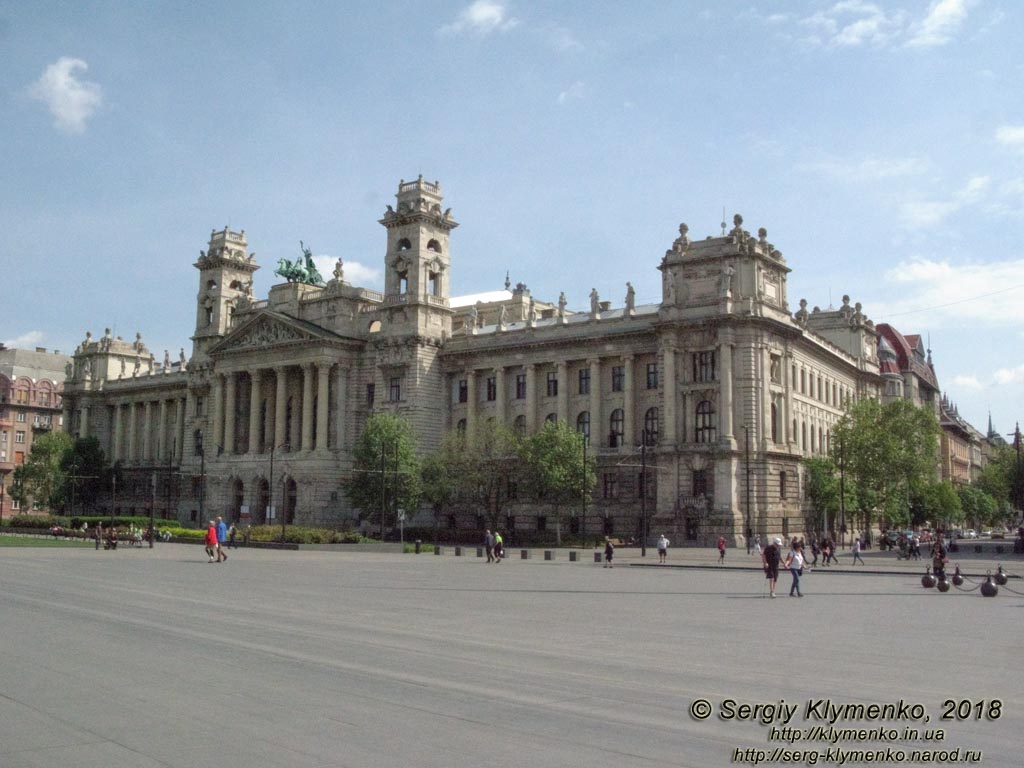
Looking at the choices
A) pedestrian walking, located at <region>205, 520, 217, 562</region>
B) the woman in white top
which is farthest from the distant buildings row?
the woman in white top

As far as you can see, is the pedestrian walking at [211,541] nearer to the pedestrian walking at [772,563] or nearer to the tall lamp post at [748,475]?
the pedestrian walking at [772,563]

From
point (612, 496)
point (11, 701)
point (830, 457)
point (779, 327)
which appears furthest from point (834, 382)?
point (11, 701)

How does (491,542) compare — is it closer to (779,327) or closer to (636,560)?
(636,560)

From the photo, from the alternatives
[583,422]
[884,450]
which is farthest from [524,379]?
[884,450]

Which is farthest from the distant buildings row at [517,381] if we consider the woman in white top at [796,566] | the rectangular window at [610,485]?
the woman in white top at [796,566]

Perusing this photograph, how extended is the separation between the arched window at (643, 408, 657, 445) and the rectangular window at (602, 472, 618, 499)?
4.24 metres

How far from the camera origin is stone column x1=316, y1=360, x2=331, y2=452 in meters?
90.6

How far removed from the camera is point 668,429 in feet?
244

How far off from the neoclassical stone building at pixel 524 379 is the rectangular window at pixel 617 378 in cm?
13

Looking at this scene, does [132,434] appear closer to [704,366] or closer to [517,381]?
[517,381]

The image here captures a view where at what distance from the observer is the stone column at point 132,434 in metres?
125

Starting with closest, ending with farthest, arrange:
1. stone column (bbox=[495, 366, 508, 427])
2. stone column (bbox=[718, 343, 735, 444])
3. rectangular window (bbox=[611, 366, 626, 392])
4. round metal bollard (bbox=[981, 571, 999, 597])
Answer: round metal bollard (bbox=[981, 571, 999, 597]) < stone column (bbox=[718, 343, 735, 444]) < rectangular window (bbox=[611, 366, 626, 392]) < stone column (bbox=[495, 366, 508, 427])

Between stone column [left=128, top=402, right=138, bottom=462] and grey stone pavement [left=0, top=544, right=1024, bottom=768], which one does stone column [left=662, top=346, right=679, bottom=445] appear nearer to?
grey stone pavement [left=0, top=544, right=1024, bottom=768]

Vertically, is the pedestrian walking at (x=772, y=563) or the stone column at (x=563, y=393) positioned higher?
the stone column at (x=563, y=393)
